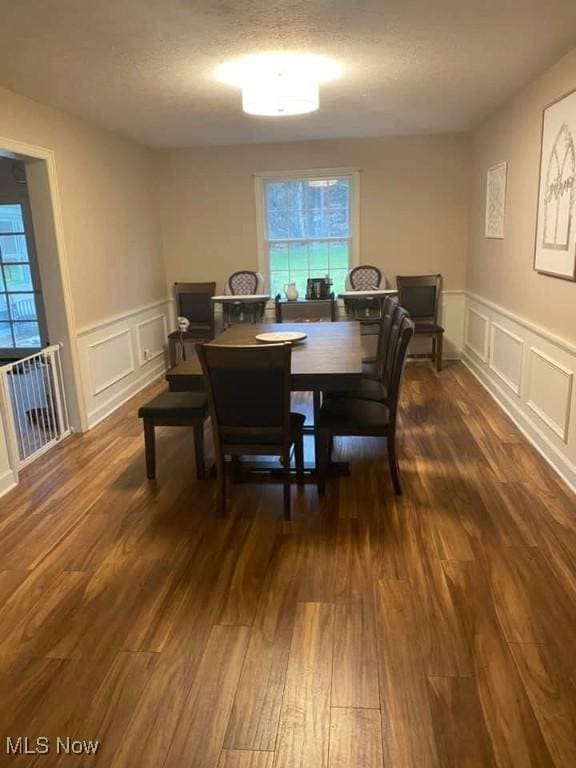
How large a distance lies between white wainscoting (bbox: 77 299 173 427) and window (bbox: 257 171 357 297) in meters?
1.40

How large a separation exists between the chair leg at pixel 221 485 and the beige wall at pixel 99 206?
2067 millimetres

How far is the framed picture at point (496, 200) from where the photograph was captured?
14.7ft

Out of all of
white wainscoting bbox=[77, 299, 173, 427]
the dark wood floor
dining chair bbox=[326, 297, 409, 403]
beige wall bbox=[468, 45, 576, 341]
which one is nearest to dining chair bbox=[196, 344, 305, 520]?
the dark wood floor

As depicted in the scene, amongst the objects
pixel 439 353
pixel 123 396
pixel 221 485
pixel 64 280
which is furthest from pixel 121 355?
pixel 439 353

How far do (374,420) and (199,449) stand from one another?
106 cm

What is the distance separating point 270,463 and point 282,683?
1769mm

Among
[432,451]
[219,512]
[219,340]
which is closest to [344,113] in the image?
[219,340]

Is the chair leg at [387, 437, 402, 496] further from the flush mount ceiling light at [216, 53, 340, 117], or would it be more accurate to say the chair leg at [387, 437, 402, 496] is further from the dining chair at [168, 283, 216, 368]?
the dining chair at [168, 283, 216, 368]

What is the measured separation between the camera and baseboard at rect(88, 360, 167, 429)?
4414mm

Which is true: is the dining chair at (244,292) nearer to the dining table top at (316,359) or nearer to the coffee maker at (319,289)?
the coffee maker at (319,289)

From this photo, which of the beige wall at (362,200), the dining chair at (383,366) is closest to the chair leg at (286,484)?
the dining chair at (383,366)
